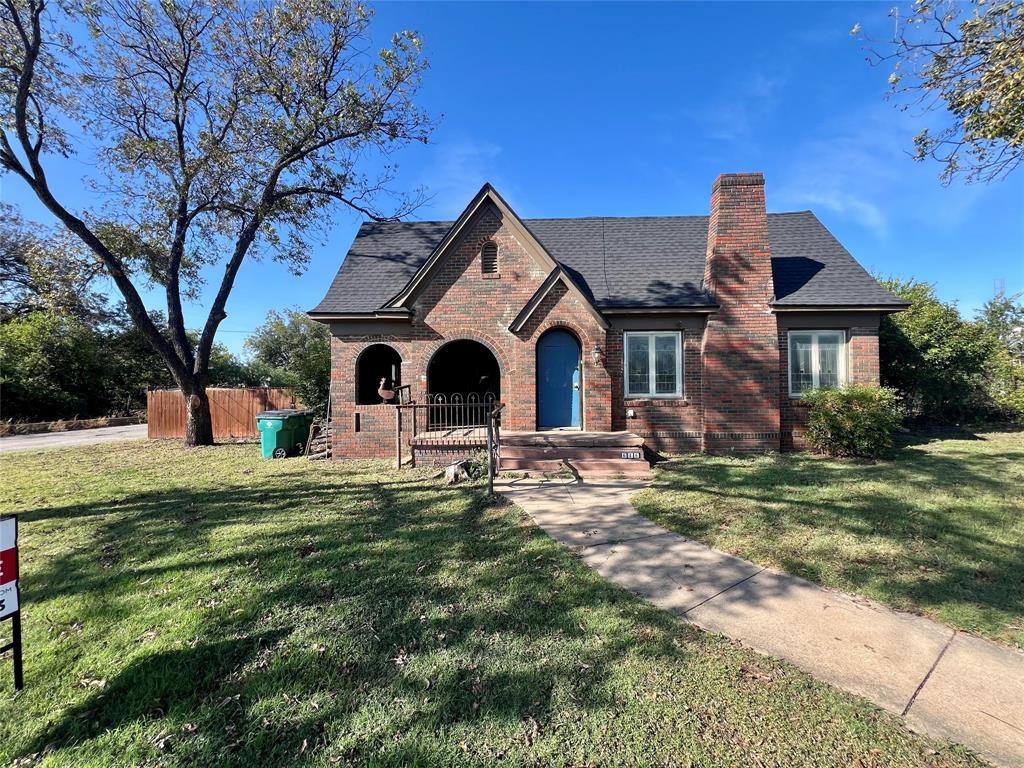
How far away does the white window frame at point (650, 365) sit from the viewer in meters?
10.7

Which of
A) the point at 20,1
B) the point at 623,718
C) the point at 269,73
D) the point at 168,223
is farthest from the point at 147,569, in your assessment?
the point at 20,1

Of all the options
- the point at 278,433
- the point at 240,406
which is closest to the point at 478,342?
the point at 278,433

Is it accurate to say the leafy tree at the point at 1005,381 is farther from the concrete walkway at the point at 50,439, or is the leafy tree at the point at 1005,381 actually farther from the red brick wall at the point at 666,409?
the concrete walkway at the point at 50,439

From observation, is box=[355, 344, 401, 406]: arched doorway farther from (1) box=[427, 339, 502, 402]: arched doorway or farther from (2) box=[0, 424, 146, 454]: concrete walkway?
(2) box=[0, 424, 146, 454]: concrete walkway

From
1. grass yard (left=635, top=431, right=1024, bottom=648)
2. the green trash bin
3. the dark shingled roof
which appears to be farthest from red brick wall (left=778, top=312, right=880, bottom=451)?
the green trash bin

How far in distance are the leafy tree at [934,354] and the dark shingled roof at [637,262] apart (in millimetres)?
3797

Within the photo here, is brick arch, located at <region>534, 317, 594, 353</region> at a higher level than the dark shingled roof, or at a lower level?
lower

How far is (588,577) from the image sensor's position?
4.03 metres

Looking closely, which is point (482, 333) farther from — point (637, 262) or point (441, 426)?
point (637, 262)

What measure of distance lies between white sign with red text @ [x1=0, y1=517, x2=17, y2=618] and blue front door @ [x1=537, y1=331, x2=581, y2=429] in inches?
346

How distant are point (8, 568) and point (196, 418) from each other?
13162 mm

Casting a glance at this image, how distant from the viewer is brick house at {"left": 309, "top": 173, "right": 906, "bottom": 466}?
10.3 meters

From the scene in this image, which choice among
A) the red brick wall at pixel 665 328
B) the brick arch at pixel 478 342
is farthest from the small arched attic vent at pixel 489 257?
the brick arch at pixel 478 342

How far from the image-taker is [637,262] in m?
12.2
